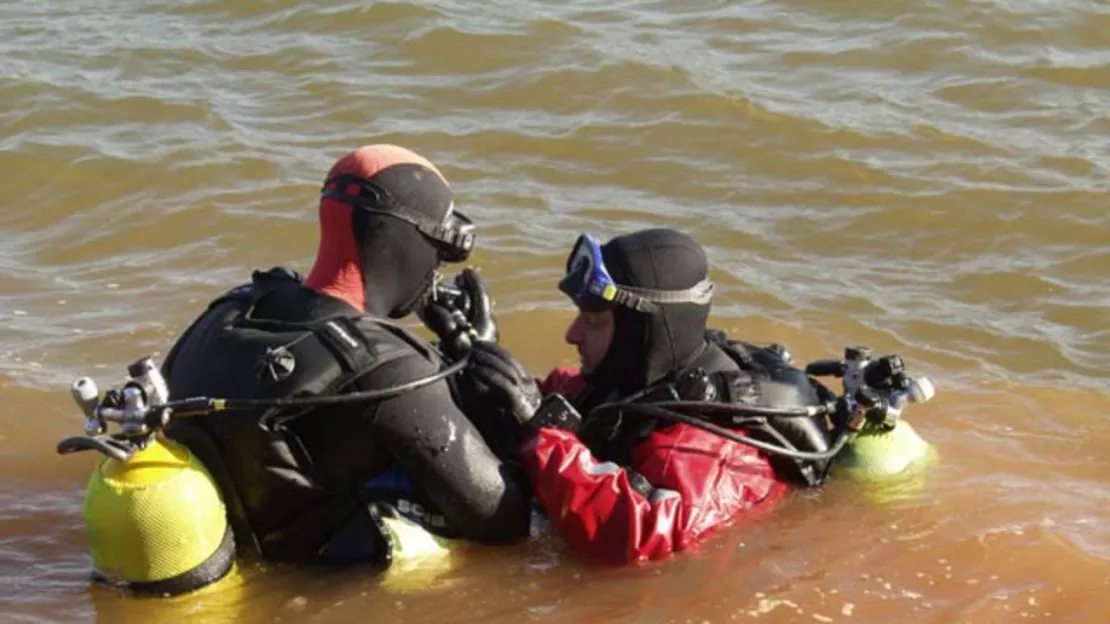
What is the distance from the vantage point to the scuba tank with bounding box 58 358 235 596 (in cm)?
448

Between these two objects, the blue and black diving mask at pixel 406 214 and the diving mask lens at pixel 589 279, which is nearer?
the blue and black diving mask at pixel 406 214

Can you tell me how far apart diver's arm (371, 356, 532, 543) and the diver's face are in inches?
21.1

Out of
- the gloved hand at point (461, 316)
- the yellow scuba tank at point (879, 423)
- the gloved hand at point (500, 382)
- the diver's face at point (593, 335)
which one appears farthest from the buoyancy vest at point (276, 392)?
the yellow scuba tank at point (879, 423)

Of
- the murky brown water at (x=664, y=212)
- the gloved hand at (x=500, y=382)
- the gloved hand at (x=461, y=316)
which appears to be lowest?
the murky brown water at (x=664, y=212)

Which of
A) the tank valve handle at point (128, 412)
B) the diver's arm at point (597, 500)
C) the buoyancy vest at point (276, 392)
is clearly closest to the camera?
the tank valve handle at point (128, 412)

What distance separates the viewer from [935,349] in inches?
298

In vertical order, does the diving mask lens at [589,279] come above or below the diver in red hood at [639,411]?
above

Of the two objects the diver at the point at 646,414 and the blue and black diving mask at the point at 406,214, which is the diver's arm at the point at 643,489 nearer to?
the diver at the point at 646,414

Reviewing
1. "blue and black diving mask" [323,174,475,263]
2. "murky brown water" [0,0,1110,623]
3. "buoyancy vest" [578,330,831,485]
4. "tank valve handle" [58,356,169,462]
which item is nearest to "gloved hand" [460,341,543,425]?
"buoyancy vest" [578,330,831,485]

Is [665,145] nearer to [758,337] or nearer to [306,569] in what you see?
[758,337]

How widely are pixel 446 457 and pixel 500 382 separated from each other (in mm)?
368

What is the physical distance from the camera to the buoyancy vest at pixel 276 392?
4566mm

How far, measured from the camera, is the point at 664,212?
9133mm

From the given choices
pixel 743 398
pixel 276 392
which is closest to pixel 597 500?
pixel 743 398
